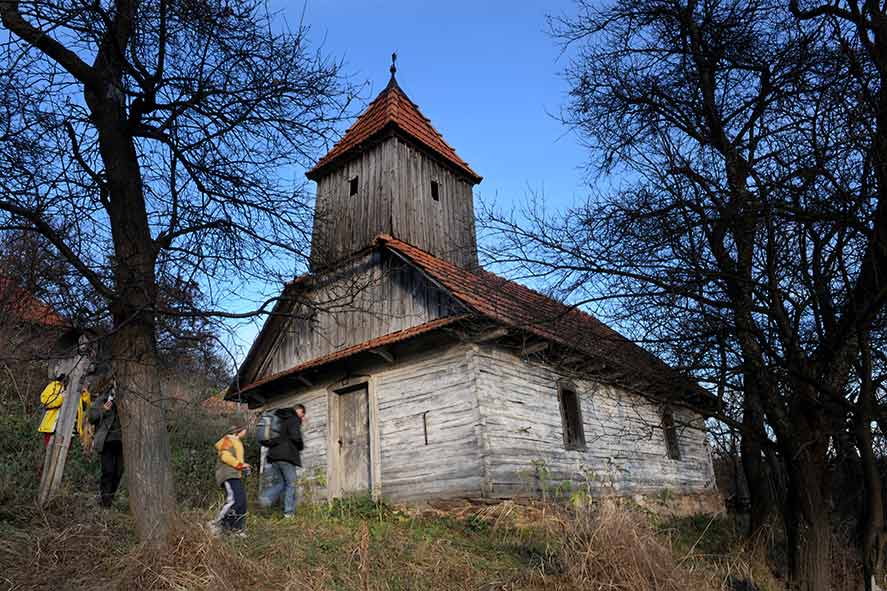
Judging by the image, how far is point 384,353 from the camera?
35.3 feet

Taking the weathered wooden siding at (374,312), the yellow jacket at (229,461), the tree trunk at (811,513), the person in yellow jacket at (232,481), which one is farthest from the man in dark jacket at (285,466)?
the tree trunk at (811,513)

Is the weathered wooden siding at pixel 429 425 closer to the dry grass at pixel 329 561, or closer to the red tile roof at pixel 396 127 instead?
the dry grass at pixel 329 561

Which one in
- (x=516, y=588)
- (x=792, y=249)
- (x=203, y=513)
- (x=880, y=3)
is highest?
(x=880, y=3)

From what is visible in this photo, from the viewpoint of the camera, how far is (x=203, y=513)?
569 centimetres

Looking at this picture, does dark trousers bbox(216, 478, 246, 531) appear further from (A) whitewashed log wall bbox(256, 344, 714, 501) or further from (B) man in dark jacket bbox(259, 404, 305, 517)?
(A) whitewashed log wall bbox(256, 344, 714, 501)

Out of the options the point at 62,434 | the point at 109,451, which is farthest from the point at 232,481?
the point at 109,451

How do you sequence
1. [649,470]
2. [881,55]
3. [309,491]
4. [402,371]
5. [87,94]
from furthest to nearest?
[649,470] < [309,491] < [402,371] < [87,94] < [881,55]

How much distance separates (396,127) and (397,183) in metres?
1.32

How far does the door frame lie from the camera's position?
1068 cm

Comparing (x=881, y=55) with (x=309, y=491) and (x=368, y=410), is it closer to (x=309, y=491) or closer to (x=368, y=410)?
(x=368, y=410)

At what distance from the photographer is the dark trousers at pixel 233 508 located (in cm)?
607

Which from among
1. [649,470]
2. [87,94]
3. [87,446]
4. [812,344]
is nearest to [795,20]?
[812,344]

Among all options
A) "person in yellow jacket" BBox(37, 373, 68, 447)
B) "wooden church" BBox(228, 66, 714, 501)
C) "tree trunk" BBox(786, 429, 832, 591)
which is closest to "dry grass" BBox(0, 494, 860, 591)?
"tree trunk" BBox(786, 429, 832, 591)

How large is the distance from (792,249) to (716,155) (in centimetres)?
115
